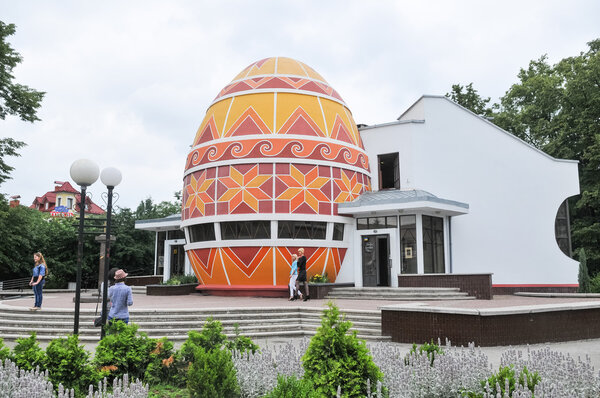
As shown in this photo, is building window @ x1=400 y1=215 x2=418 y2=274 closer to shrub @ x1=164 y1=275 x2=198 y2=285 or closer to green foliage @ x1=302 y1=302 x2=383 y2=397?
shrub @ x1=164 y1=275 x2=198 y2=285

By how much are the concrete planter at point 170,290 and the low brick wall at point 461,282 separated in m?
9.79

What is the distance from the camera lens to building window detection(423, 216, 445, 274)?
66.4 ft

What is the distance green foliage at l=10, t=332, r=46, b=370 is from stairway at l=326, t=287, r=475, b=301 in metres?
13.4

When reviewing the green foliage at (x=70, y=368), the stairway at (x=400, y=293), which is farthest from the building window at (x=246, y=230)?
the green foliage at (x=70, y=368)

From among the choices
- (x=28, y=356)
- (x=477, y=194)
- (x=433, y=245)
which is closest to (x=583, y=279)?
(x=477, y=194)

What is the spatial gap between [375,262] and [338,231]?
6.68ft

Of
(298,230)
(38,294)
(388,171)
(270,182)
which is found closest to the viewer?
(38,294)

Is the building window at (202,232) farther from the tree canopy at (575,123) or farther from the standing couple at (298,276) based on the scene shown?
the tree canopy at (575,123)

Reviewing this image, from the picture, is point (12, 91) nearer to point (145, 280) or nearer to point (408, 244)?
point (145, 280)

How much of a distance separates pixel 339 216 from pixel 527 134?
19744 mm

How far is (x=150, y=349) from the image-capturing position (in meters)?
6.79

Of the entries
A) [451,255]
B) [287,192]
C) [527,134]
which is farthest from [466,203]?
[527,134]

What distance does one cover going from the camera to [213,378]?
489 cm

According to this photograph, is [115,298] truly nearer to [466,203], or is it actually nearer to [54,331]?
[54,331]
